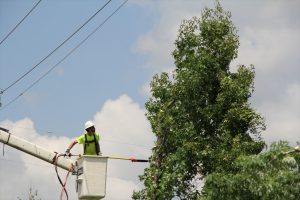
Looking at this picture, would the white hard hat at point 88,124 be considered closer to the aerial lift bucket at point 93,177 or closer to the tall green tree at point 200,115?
the aerial lift bucket at point 93,177

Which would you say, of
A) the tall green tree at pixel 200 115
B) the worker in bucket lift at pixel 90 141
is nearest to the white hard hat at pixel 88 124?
the worker in bucket lift at pixel 90 141

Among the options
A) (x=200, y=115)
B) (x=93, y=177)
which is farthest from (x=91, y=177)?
(x=200, y=115)

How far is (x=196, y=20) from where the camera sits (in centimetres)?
2884

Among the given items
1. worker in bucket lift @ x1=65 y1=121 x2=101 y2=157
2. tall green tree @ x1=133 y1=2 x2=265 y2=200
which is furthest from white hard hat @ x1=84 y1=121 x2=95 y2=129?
tall green tree @ x1=133 y1=2 x2=265 y2=200

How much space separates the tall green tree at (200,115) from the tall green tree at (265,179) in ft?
16.5

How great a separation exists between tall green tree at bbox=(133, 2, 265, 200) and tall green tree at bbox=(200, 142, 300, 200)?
5023 mm

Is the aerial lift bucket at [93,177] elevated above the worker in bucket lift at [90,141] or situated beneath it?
situated beneath

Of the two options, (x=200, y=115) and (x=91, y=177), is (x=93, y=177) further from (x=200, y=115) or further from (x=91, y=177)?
(x=200, y=115)

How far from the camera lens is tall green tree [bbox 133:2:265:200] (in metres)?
26.2

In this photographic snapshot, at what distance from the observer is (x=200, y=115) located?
27.2 meters

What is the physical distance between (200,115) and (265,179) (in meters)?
8.73

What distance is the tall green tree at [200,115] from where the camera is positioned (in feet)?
86.1

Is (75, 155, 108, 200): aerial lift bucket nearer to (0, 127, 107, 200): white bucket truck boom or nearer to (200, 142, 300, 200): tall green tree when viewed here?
(0, 127, 107, 200): white bucket truck boom

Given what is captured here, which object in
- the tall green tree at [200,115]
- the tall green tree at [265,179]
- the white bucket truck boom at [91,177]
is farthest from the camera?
the tall green tree at [200,115]
